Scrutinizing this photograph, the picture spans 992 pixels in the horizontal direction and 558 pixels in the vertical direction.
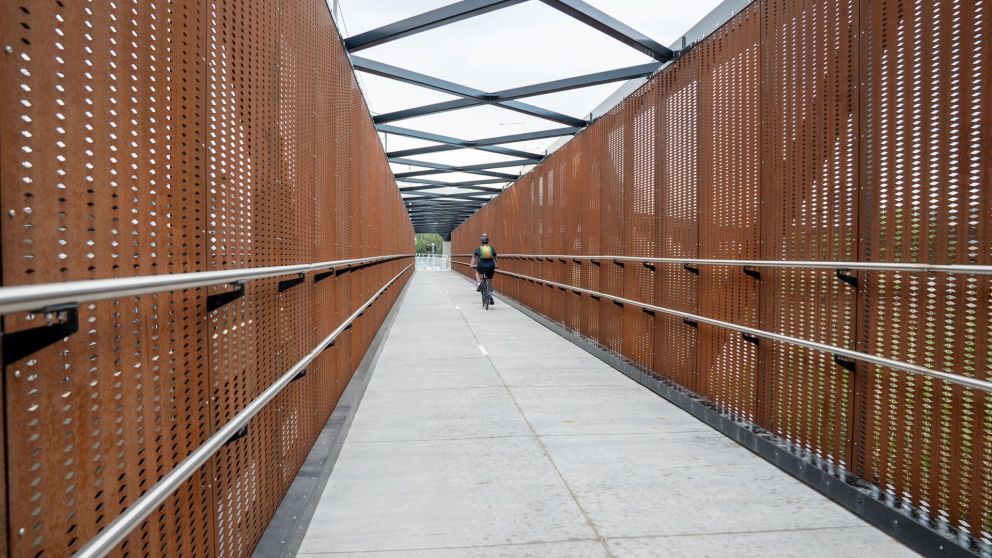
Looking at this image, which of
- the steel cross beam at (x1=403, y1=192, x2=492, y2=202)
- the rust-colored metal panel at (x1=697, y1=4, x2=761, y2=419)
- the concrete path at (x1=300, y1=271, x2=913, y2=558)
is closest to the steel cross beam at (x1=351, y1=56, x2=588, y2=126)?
the rust-colored metal panel at (x1=697, y1=4, x2=761, y2=419)

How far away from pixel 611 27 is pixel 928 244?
701 cm

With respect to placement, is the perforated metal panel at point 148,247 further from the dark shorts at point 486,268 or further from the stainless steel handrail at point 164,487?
the dark shorts at point 486,268

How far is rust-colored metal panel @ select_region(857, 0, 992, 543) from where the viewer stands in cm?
286

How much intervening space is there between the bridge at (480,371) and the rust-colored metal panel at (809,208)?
0.9 inches

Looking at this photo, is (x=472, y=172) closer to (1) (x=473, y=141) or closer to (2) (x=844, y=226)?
(1) (x=473, y=141)

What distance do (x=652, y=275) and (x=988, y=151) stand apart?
14.0 ft

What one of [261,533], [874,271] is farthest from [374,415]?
[874,271]

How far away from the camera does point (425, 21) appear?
9430mm

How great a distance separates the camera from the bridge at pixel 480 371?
4.95 ft

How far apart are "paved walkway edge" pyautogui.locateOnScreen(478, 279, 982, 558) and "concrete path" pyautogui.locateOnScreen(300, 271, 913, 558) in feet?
0.25

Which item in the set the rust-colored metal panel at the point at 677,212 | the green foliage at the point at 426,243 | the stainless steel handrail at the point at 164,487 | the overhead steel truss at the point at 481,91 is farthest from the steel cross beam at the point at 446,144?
the green foliage at the point at 426,243

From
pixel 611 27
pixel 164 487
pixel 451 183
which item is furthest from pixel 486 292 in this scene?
pixel 164 487

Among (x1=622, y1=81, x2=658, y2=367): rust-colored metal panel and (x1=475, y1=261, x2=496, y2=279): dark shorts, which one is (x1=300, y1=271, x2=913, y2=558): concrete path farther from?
(x1=475, y1=261, x2=496, y2=279): dark shorts

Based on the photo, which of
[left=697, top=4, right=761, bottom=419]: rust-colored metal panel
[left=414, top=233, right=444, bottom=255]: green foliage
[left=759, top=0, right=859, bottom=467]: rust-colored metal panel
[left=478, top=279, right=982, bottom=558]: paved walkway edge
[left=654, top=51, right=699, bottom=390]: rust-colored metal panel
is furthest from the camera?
[left=414, top=233, right=444, bottom=255]: green foliage
